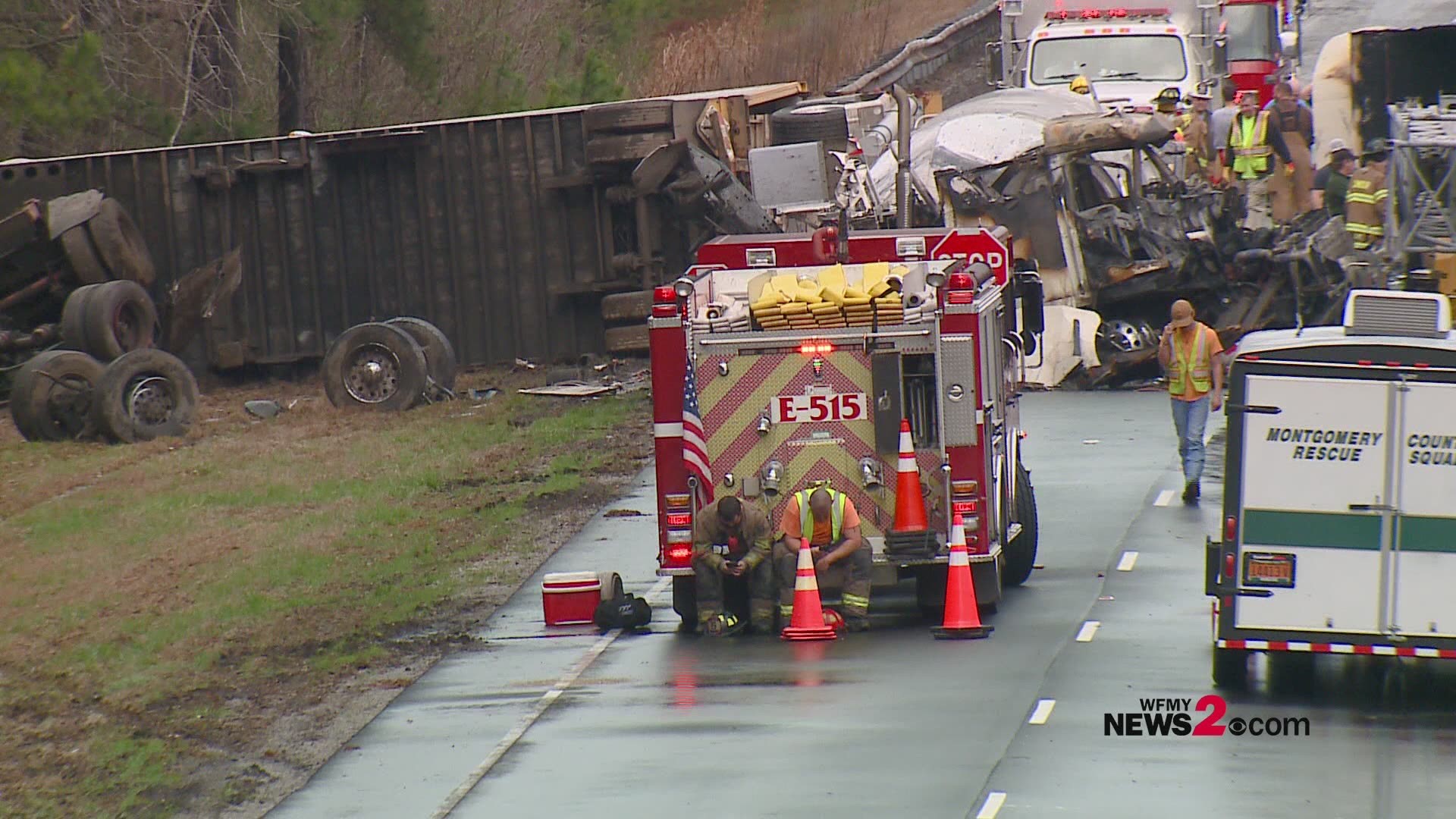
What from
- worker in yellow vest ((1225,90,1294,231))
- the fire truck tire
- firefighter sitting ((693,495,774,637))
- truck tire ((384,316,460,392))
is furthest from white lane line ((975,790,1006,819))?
worker in yellow vest ((1225,90,1294,231))

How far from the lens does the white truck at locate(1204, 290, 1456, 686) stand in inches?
427

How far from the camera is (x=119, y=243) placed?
25266 millimetres

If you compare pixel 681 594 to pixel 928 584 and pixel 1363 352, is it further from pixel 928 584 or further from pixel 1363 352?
pixel 1363 352

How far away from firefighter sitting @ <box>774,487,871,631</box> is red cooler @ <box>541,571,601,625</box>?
1.49 m

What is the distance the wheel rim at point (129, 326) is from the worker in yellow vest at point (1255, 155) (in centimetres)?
1327

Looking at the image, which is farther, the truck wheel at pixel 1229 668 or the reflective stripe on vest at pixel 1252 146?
the reflective stripe on vest at pixel 1252 146

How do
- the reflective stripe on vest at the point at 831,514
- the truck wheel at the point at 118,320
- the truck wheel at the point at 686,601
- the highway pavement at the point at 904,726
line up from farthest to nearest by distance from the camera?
the truck wheel at the point at 118,320 → the truck wheel at the point at 686,601 → the reflective stripe on vest at the point at 831,514 → the highway pavement at the point at 904,726

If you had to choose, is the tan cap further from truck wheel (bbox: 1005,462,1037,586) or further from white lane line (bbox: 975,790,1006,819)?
white lane line (bbox: 975,790,1006,819)

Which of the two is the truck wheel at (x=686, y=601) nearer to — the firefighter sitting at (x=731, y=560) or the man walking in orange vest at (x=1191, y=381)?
the firefighter sitting at (x=731, y=560)

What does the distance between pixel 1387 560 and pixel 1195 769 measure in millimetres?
1661

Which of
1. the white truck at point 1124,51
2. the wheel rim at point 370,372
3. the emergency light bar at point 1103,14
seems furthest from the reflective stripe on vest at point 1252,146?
the wheel rim at point 370,372

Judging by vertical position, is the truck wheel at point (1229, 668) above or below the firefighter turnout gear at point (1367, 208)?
below

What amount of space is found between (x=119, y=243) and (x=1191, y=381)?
542 inches

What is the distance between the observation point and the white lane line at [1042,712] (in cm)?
1108
